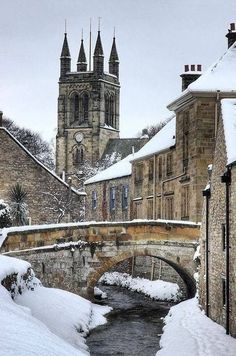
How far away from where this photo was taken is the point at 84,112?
10638 cm

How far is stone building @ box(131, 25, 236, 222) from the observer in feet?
117

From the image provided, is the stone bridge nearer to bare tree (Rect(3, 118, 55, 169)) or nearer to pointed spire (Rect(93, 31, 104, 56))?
bare tree (Rect(3, 118, 55, 169))

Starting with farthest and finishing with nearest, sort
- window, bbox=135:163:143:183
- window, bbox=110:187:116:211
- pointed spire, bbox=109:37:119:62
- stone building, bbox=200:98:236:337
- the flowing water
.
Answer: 1. pointed spire, bbox=109:37:119:62
2. window, bbox=110:187:116:211
3. window, bbox=135:163:143:183
4. the flowing water
5. stone building, bbox=200:98:236:337

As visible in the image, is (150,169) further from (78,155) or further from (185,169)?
(78,155)

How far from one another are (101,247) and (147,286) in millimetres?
7053

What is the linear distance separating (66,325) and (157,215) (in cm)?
2041

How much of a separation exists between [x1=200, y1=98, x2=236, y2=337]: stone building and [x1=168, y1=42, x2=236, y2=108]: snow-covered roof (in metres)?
10.0

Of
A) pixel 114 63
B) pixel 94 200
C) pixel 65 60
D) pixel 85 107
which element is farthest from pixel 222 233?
pixel 114 63

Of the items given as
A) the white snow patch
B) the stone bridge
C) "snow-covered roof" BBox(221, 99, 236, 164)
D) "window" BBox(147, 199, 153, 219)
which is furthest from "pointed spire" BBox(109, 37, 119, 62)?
the white snow patch

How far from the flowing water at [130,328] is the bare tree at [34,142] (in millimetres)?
49705

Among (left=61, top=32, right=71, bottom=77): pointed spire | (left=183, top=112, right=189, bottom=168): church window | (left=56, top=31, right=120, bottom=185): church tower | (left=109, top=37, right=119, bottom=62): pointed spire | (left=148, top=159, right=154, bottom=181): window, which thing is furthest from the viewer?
(left=109, top=37, right=119, bottom=62): pointed spire

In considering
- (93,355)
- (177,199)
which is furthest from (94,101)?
(93,355)

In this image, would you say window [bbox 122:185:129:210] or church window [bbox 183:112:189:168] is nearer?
church window [bbox 183:112:189:168]

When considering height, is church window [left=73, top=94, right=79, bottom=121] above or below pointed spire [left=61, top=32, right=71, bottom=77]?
below
